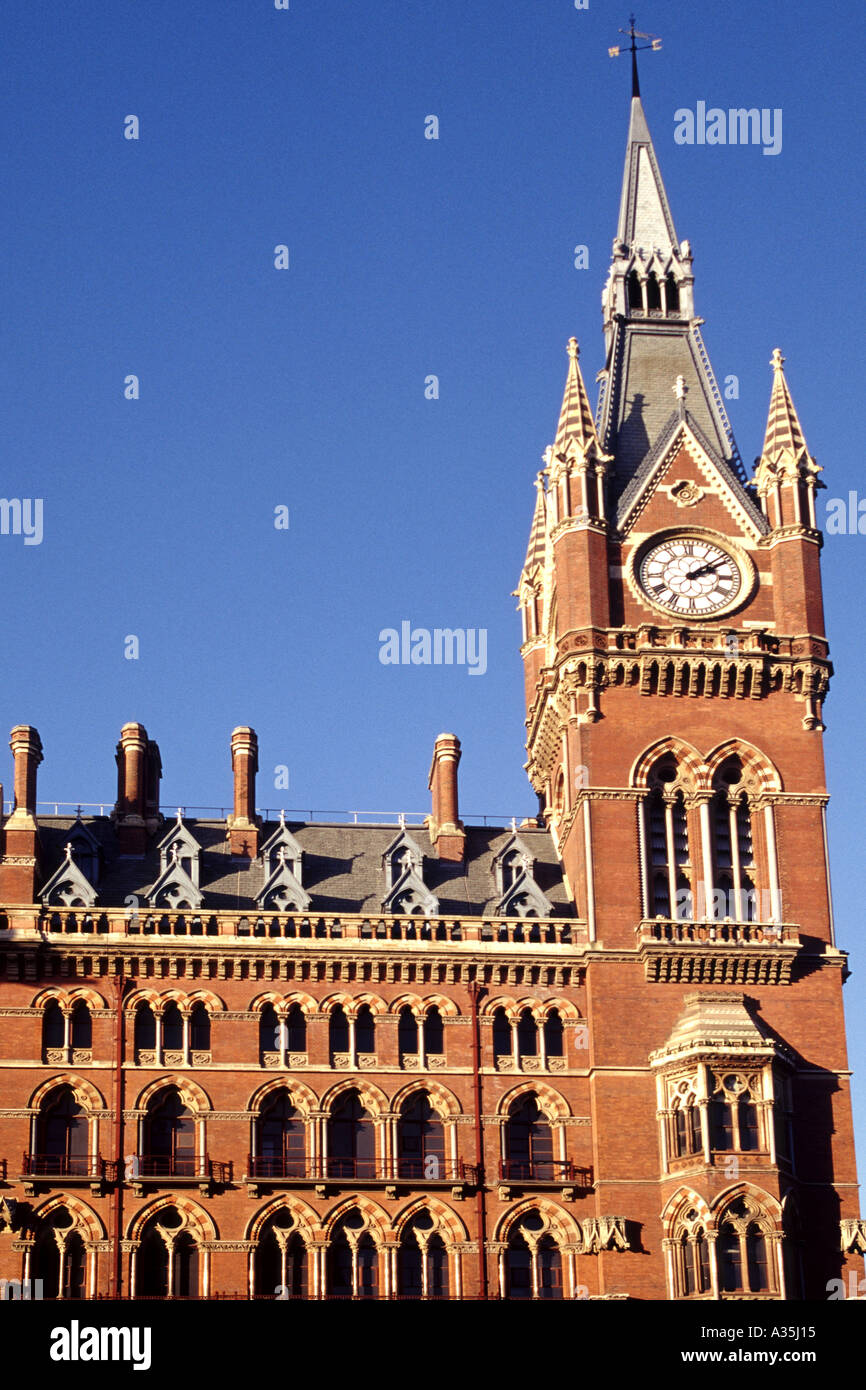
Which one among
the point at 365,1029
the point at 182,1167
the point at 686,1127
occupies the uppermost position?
the point at 365,1029

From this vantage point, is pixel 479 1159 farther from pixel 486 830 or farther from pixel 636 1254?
pixel 486 830

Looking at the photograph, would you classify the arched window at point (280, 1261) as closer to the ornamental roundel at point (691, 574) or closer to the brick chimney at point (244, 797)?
the brick chimney at point (244, 797)

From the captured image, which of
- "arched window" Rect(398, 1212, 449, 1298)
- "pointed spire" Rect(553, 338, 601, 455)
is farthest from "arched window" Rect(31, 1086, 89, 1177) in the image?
"pointed spire" Rect(553, 338, 601, 455)

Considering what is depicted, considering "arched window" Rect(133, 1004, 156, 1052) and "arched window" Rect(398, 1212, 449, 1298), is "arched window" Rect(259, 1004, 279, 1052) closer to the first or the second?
"arched window" Rect(133, 1004, 156, 1052)

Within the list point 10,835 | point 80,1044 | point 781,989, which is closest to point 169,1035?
point 80,1044

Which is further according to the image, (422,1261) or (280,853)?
(280,853)

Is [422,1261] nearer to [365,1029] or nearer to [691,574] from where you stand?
[365,1029]

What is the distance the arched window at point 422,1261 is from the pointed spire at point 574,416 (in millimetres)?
24638

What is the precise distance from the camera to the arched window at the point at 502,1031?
67125 millimetres

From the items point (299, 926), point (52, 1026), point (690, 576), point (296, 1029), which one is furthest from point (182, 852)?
point (690, 576)

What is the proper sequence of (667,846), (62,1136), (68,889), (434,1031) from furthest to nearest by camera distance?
1. (667,846)
2. (68,889)
3. (434,1031)
4. (62,1136)

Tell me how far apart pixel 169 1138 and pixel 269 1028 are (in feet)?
13.9

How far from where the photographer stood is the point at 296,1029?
66.7 m

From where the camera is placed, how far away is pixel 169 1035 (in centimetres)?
6612
